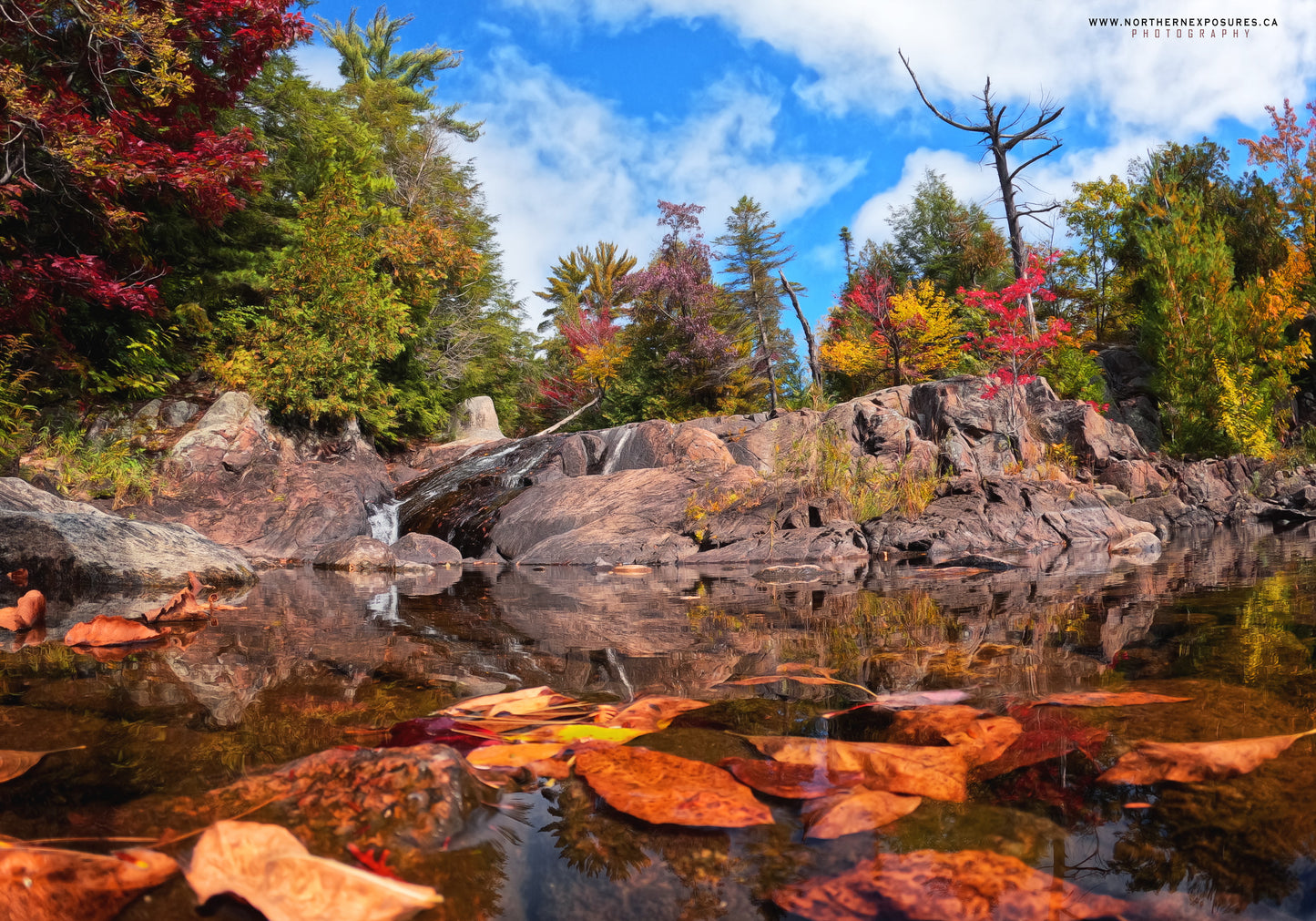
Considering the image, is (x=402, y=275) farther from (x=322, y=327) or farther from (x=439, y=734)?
(x=439, y=734)

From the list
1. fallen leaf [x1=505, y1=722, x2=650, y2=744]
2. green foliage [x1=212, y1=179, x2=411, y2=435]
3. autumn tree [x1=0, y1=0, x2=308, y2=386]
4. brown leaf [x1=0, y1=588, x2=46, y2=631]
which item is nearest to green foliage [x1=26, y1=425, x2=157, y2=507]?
autumn tree [x1=0, y1=0, x2=308, y2=386]

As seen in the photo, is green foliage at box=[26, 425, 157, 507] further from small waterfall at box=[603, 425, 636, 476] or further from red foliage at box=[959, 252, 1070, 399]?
red foliage at box=[959, 252, 1070, 399]

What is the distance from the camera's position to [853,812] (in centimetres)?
89

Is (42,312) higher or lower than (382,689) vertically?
higher

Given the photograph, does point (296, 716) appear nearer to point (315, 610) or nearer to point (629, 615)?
point (629, 615)

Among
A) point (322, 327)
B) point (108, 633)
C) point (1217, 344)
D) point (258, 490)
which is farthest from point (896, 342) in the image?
point (108, 633)

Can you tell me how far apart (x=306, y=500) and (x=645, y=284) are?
1305 centimetres

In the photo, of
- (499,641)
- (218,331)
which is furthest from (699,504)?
(218,331)

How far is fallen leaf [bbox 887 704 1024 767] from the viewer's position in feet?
3.66

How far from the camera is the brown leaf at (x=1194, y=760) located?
972mm

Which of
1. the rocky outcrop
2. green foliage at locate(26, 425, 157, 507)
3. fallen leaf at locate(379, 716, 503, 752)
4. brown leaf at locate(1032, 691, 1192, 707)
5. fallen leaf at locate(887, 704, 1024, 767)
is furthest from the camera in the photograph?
the rocky outcrop

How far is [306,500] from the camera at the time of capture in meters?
10.4

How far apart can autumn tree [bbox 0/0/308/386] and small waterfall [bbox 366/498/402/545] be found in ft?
14.3

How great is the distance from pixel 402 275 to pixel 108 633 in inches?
576
